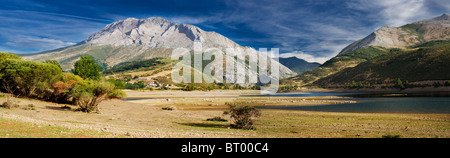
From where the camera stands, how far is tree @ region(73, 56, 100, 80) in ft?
185

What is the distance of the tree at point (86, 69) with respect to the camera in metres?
56.4

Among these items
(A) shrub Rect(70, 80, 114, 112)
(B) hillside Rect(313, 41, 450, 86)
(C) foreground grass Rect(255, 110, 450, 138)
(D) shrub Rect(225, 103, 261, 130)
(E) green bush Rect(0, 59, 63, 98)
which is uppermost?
(B) hillside Rect(313, 41, 450, 86)

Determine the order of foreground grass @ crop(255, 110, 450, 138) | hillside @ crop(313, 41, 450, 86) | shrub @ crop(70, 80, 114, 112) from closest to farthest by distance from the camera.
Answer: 1. foreground grass @ crop(255, 110, 450, 138)
2. shrub @ crop(70, 80, 114, 112)
3. hillside @ crop(313, 41, 450, 86)

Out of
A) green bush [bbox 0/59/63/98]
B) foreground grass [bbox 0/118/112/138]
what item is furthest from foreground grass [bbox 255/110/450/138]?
green bush [bbox 0/59/63/98]

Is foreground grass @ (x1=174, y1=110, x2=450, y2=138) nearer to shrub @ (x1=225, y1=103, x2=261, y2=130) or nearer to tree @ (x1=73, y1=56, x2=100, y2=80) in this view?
shrub @ (x1=225, y1=103, x2=261, y2=130)

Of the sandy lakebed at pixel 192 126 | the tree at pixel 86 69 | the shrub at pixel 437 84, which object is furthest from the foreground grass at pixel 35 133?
the shrub at pixel 437 84

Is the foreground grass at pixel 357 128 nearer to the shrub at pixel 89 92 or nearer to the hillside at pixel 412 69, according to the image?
the shrub at pixel 89 92

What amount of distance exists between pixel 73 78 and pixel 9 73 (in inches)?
323

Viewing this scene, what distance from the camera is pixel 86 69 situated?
5756 centimetres

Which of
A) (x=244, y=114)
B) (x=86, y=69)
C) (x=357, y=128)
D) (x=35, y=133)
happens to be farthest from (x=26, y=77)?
(x=357, y=128)

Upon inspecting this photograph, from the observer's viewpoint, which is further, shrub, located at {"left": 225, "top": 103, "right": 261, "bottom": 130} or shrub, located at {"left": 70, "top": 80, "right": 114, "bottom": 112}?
shrub, located at {"left": 70, "top": 80, "right": 114, "bottom": 112}
